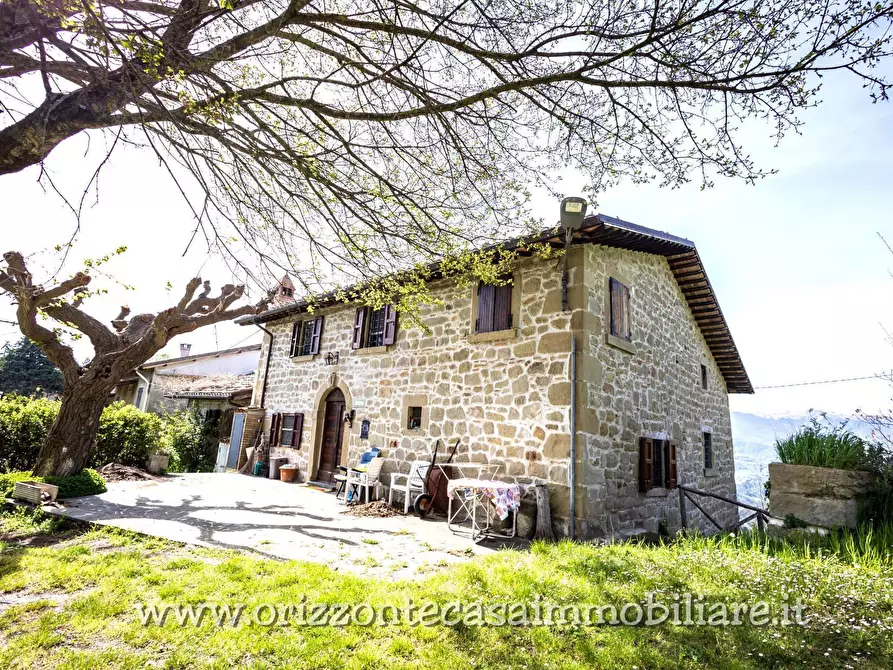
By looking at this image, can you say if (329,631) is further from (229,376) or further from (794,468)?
(229,376)

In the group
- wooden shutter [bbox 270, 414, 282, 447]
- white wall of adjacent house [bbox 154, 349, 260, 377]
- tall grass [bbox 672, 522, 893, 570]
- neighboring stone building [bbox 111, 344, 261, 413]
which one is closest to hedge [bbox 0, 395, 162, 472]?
wooden shutter [bbox 270, 414, 282, 447]

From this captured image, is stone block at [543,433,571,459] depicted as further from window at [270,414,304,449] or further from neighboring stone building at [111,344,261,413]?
neighboring stone building at [111,344,261,413]

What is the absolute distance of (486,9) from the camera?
3.96 meters

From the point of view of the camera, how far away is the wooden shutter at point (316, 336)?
1196 cm

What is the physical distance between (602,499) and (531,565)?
2786 millimetres

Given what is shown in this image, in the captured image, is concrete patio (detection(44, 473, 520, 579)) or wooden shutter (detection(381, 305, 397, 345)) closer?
concrete patio (detection(44, 473, 520, 579))

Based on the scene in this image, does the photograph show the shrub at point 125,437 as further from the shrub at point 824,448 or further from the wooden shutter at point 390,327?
the shrub at point 824,448

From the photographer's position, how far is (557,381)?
6.90 m

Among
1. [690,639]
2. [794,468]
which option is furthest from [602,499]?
[690,639]

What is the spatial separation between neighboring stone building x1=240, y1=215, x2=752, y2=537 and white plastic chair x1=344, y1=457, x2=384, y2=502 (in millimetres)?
387

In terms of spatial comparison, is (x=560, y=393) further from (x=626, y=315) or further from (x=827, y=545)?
(x=827, y=545)

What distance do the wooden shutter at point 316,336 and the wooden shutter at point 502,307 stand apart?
18.9 feet

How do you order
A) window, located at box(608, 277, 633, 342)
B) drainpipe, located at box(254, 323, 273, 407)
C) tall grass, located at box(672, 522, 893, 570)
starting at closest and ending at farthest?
tall grass, located at box(672, 522, 893, 570) → window, located at box(608, 277, 633, 342) → drainpipe, located at box(254, 323, 273, 407)

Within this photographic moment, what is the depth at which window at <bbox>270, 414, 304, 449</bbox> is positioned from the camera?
39.5ft
